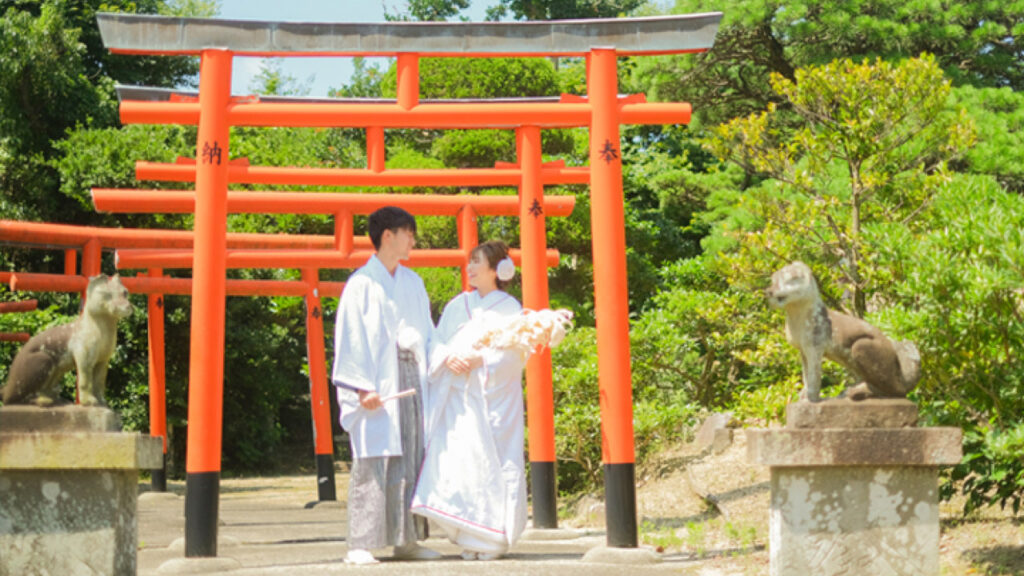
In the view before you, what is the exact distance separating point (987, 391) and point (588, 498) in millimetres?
6817

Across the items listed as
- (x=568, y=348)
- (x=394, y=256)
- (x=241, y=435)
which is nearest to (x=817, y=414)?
(x=394, y=256)

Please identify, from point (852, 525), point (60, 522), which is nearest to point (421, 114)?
point (60, 522)

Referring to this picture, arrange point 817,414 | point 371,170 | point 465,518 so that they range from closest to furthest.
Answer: point 817,414
point 465,518
point 371,170

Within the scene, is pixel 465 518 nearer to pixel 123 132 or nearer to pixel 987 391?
pixel 987 391

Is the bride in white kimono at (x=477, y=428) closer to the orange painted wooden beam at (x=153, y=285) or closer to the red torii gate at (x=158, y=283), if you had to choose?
the red torii gate at (x=158, y=283)

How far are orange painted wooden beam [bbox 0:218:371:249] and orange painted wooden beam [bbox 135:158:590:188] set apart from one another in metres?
1.40

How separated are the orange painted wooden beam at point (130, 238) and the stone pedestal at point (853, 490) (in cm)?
734

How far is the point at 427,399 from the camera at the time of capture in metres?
6.96

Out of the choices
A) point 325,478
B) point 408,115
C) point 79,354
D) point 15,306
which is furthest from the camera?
point 325,478

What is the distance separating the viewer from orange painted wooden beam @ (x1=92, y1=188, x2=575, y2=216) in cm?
995

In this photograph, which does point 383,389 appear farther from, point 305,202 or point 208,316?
point 305,202

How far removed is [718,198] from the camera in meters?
15.6

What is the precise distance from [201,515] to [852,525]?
3792 millimetres

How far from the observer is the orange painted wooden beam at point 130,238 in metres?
11.0
